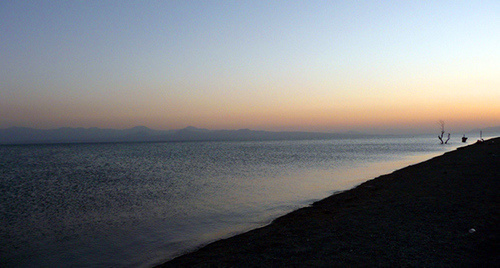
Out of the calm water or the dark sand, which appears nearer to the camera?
the dark sand

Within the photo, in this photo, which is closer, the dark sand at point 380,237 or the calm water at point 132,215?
the dark sand at point 380,237

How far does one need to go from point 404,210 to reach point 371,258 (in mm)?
5096

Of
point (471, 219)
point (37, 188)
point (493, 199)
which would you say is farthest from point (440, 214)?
point (37, 188)

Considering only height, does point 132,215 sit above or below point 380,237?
below

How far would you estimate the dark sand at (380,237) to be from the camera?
7152 mm

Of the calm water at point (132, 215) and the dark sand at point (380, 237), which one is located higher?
the dark sand at point (380, 237)

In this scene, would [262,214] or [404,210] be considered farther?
[262,214]

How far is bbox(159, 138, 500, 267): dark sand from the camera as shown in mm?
7152

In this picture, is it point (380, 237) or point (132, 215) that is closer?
point (380, 237)

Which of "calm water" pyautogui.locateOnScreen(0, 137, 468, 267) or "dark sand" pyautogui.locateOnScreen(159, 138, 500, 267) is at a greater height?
"dark sand" pyautogui.locateOnScreen(159, 138, 500, 267)

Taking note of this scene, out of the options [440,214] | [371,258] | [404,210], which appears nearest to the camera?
[371,258]

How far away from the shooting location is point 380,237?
853 cm

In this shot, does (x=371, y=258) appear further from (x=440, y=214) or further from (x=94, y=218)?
(x=94, y=218)

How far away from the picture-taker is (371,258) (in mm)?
7090
